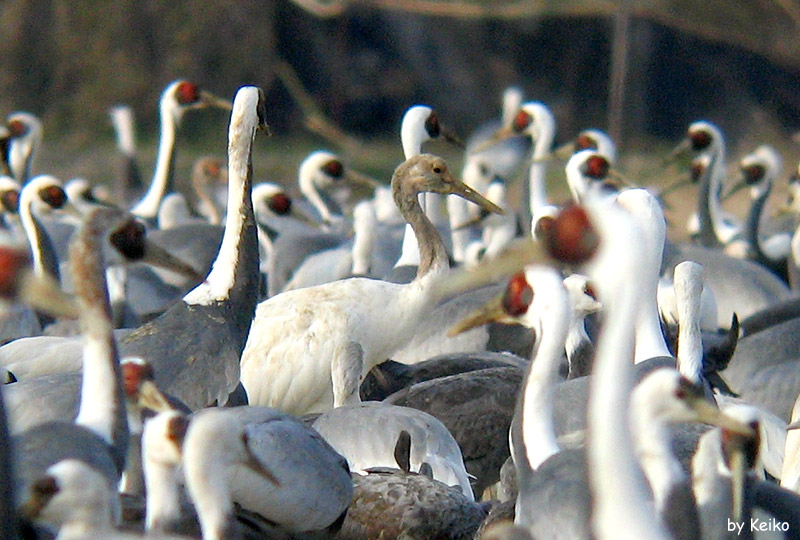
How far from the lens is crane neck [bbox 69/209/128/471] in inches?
151

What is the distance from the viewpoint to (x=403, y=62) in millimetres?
18312

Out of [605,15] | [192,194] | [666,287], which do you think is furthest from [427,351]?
[605,15]

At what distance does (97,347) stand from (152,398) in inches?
15.1

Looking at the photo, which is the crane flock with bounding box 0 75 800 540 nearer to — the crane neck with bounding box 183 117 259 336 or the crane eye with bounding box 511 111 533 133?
the crane neck with bounding box 183 117 259 336

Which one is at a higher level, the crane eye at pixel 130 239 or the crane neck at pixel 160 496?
the crane eye at pixel 130 239

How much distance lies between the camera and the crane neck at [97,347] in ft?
12.6

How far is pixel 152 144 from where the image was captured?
16.7m

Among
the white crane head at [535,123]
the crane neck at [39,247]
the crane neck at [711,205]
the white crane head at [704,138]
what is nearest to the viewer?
the crane neck at [39,247]

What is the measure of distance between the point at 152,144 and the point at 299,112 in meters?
1.90

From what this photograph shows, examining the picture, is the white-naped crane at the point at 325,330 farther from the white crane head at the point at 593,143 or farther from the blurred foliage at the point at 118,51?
the blurred foliage at the point at 118,51

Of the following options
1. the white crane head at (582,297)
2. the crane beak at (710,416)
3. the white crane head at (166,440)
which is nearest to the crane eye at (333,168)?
the white crane head at (582,297)

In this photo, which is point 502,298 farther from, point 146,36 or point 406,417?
point 146,36

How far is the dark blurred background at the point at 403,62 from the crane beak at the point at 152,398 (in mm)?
10740

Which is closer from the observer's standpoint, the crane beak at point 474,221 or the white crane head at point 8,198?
the white crane head at point 8,198
